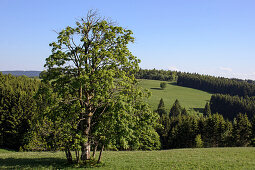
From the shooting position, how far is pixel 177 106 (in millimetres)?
129000

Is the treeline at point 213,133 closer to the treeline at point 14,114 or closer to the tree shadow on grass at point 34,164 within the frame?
the treeline at point 14,114

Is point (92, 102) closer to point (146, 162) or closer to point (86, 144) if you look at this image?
point (86, 144)

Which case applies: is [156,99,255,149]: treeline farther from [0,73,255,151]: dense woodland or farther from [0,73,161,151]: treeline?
[0,73,161,151]: treeline

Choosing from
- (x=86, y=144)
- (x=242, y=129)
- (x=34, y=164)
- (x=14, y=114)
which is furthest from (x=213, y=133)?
(x=34, y=164)

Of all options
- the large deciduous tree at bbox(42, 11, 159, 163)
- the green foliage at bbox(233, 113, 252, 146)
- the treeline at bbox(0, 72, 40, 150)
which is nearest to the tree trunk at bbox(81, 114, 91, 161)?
the large deciduous tree at bbox(42, 11, 159, 163)


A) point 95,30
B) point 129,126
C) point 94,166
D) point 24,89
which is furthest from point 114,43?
point 24,89

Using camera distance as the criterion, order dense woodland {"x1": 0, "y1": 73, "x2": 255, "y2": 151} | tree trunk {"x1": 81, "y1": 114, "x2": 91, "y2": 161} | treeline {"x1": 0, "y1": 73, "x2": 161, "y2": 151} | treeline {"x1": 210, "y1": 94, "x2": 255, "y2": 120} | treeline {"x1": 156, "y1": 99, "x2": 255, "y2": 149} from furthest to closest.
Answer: treeline {"x1": 210, "y1": 94, "x2": 255, "y2": 120}, treeline {"x1": 156, "y1": 99, "x2": 255, "y2": 149}, tree trunk {"x1": 81, "y1": 114, "x2": 91, "y2": 161}, dense woodland {"x1": 0, "y1": 73, "x2": 255, "y2": 151}, treeline {"x1": 0, "y1": 73, "x2": 161, "y2": 151}

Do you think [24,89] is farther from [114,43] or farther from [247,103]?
[247,103]

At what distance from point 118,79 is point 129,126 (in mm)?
4258

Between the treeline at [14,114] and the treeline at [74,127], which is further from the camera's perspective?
the treeline at [14,114]

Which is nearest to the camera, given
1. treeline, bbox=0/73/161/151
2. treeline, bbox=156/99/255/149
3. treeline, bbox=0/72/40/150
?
treeline, bbox=0/73/161/151

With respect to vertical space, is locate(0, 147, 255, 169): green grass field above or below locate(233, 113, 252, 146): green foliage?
above

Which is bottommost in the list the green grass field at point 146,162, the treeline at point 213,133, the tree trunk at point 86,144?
the treeline at point 213,133

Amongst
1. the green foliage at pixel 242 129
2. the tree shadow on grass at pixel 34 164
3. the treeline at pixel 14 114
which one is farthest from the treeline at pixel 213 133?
the tree shadow on grass at pixel 34 164
